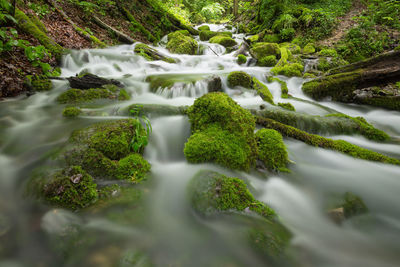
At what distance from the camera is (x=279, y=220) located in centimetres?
184

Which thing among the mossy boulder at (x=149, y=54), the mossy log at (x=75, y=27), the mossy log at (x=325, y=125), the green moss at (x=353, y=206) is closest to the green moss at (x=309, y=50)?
the mossy boulder at (x=149, y=54)

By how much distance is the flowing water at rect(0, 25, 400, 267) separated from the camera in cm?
142

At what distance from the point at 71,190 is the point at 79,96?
3426mm

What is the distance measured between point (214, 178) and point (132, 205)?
2.91ft

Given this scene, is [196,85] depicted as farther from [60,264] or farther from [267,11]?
[267,11]

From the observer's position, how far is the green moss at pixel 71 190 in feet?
5.49

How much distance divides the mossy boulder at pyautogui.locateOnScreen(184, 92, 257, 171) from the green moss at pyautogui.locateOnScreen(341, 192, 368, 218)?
1.13 m

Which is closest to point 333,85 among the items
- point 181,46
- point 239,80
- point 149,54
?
point 239,80

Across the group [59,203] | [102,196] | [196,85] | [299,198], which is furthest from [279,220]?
[196,85]

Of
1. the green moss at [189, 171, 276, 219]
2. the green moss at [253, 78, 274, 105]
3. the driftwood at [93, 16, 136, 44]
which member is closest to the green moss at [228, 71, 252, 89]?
the green moss at [253, 78, 274, 105]

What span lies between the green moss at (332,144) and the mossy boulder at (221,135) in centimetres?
79

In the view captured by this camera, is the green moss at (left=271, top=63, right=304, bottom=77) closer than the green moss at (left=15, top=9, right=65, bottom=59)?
No

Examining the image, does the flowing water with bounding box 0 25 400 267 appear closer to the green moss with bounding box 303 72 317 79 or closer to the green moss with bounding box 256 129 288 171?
the green moss with bounding box 256 129 288 171

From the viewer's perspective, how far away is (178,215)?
1869 mm
